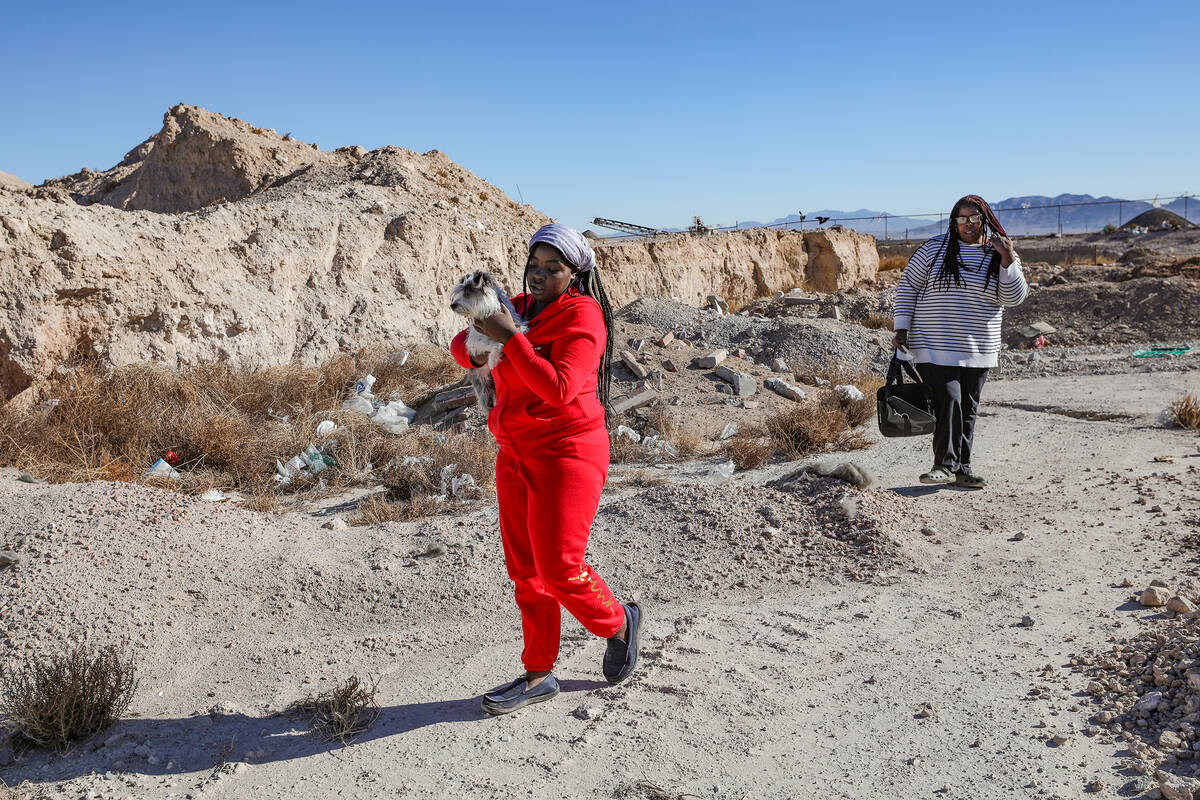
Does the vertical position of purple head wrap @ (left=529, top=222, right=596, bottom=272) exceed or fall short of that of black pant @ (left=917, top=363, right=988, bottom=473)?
it exceeds it

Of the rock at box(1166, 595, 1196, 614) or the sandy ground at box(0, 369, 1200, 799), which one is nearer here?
the sandy ground at box(0, 369, 1200, 799)

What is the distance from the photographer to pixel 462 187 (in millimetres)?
14891

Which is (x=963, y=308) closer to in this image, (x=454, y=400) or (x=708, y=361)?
(x=454, y=400)

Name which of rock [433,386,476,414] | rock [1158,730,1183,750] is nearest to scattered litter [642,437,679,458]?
rock [433,386,476,414]

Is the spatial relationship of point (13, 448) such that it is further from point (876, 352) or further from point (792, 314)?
point (792, 314)

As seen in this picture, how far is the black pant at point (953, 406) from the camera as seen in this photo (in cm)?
539

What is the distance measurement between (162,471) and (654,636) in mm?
4084

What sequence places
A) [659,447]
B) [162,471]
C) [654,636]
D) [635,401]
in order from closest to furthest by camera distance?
[654,636], [162,471], [659,447], [635,401]

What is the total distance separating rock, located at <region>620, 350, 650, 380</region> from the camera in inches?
378

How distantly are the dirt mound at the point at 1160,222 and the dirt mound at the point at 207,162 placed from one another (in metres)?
42.0

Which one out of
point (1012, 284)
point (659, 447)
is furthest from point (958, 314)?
point (659, 447)

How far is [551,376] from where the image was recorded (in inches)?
96.0

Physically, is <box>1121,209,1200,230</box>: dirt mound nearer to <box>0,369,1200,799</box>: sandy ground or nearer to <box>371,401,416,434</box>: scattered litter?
<box>0,369,1200,799</box>: sandy ground

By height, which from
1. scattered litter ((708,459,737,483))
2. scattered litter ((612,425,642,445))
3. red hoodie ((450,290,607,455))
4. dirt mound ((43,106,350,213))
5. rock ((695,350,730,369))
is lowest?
scattered litter ((708,459,737,483))
